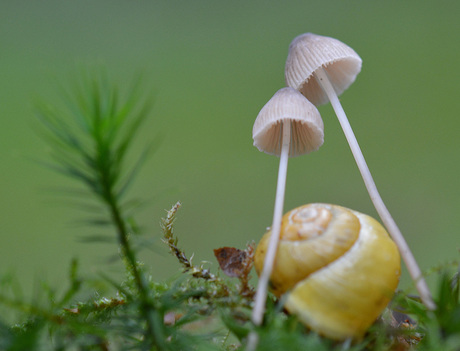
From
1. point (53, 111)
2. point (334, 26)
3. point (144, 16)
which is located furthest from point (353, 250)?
point (144, 16)

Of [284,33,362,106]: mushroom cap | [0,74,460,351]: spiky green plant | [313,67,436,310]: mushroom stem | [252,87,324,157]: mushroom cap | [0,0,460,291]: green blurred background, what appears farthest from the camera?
[0,0,460,291]: green blurred background

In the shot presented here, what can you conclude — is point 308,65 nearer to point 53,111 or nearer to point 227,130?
point 53,111

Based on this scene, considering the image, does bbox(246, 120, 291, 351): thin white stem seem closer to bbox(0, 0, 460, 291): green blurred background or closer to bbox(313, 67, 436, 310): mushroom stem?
bbox(313, 67, 436, 310): mushroom stem

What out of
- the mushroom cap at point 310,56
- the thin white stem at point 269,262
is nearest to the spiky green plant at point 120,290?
the thin white stem at point 269,262

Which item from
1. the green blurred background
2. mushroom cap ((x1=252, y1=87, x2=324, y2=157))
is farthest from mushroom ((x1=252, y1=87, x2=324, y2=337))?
the green blurred background

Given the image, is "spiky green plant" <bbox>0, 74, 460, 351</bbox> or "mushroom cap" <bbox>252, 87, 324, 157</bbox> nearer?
"spiky green plant" <bbox>0, 74, 460, 351</bbox>

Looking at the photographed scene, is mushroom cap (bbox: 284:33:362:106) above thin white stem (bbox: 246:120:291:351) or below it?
above

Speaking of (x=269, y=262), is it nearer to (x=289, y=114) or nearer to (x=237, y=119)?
(x=289, y=114)
